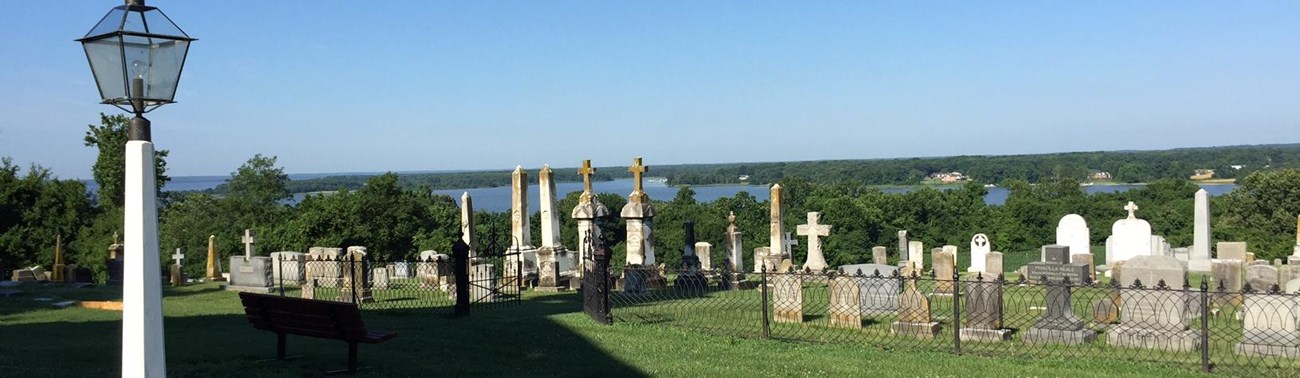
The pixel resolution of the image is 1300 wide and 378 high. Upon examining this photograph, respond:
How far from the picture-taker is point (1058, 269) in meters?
14.2

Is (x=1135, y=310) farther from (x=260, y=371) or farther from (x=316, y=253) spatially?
(x=316, y=253)

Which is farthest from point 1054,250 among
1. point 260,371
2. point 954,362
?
point 260,371

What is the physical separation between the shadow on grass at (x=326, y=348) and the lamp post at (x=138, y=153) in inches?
165

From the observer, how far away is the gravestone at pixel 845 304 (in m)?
14.0

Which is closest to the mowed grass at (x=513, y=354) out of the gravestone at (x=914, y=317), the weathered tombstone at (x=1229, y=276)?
the gravestone at (x=914, y=317)

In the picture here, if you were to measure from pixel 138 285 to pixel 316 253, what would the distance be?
1620cm

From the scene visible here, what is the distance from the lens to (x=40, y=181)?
137 feet

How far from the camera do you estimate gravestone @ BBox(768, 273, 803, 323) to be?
48.3 feet

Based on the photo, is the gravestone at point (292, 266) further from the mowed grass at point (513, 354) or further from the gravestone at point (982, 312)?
the gravestone at point (982, 312)

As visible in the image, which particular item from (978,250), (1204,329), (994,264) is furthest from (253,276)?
(1204,329)

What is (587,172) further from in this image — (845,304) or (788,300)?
(845,304)

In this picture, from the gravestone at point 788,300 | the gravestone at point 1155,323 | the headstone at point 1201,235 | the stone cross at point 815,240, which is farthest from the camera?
the headstone at point 1201,235

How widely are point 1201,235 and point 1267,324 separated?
45.4 ft

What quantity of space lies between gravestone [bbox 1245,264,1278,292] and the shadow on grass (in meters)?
10.9
